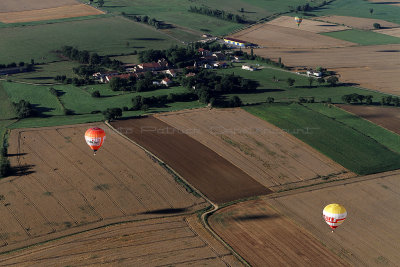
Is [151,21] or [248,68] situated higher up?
[151,21]

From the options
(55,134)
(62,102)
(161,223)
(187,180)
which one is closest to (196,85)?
(62,102)

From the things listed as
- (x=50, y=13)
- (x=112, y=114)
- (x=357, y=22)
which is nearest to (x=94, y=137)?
(x=112, y=114)

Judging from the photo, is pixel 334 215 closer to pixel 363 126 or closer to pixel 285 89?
pixel 363 126

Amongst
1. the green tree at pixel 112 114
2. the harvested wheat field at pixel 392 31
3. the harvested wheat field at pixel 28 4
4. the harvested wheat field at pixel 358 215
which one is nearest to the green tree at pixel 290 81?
the green tree at pixel 112 114

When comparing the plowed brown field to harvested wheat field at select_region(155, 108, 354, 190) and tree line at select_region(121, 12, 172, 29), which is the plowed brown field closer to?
tree line at select_region(121, 12, 172, 29)

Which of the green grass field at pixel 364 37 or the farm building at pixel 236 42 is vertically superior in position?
the green grass field at pixel 364 37

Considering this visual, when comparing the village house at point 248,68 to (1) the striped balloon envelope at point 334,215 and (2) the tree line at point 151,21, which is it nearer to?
(2) the tree line at point 151,21
